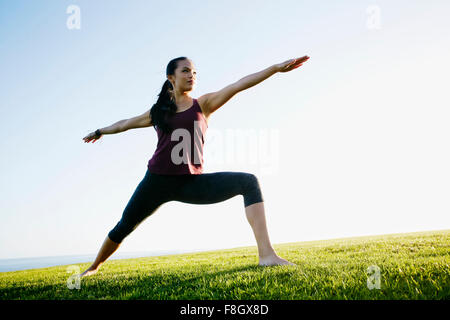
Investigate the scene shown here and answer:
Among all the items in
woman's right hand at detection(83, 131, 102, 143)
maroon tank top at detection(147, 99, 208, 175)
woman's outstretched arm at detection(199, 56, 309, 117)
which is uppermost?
woman's outstretched arm at detection(199, 56, 309, 117)

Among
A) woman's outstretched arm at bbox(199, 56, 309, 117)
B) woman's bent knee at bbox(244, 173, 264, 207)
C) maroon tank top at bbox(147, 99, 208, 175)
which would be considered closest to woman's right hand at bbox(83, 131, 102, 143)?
maroon tank top at bbox(147, 99, 208, 175)

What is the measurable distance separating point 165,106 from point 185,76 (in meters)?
0.52

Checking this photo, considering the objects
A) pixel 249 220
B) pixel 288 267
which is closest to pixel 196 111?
pixel 249 220

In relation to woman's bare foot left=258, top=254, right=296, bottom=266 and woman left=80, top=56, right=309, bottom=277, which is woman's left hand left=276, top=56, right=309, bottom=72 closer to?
woman left=80, top=56, right=309, bottom=277

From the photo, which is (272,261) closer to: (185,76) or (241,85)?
(241,85)

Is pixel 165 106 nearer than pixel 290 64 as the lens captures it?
No

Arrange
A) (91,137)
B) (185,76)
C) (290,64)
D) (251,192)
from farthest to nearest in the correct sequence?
(91,137)
(185,76)
(251,192)
(290,64)

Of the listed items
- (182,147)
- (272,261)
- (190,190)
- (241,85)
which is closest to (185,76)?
(241,85)

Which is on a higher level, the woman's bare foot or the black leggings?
the black leggings

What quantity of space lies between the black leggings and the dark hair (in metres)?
0.71

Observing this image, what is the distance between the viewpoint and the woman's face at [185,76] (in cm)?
430

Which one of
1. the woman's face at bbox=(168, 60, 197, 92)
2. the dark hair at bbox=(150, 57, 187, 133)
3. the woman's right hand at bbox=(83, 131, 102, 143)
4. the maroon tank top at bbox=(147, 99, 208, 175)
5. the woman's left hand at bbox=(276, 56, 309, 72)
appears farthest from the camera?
the woman's right hand at bbox=(83, 131, 102, 143)

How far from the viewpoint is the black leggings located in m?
3.87

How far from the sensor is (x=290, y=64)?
12.1 feet
